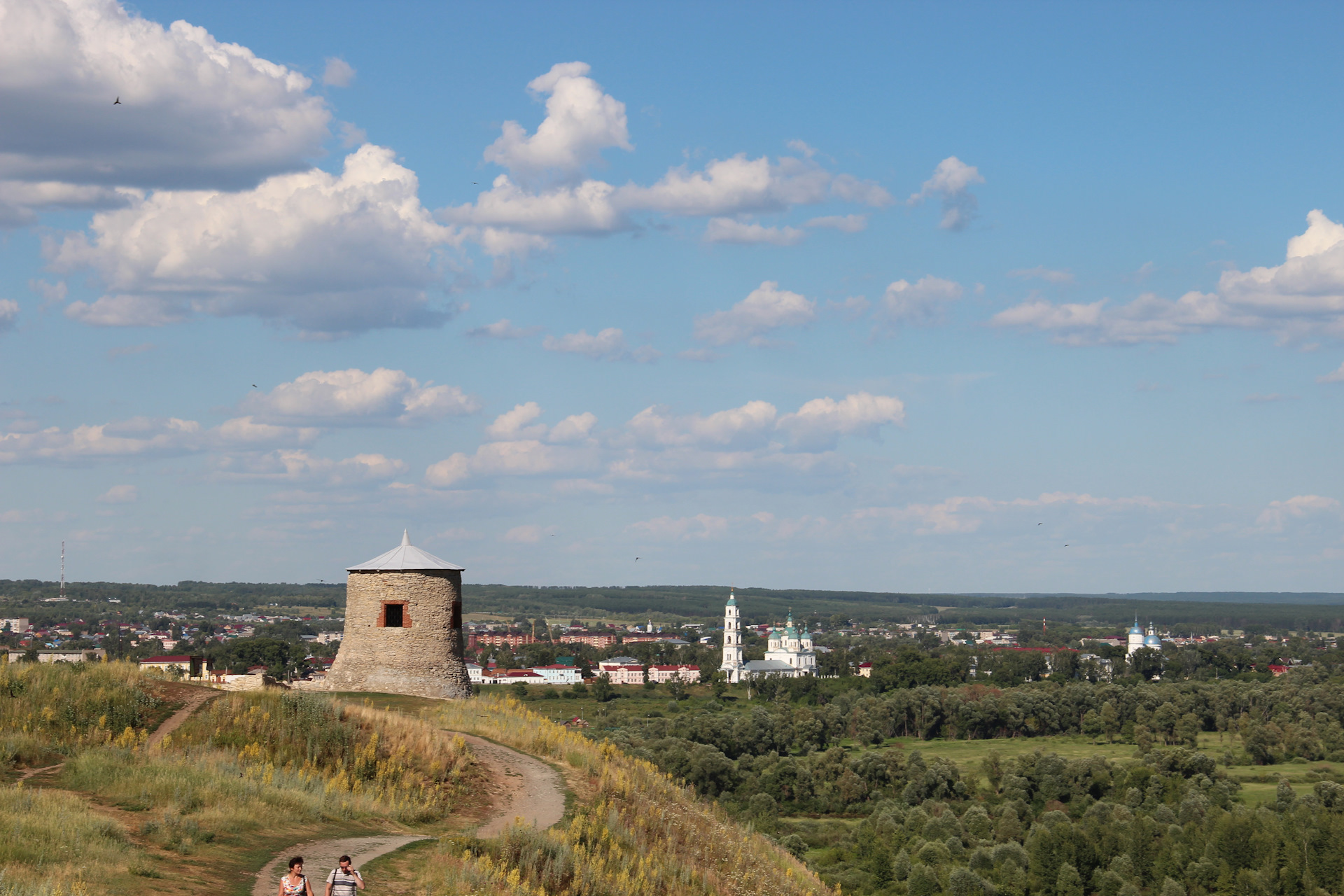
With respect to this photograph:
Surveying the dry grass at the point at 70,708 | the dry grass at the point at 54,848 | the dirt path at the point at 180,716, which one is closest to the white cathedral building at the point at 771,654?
the dirt path at the point at 180,716

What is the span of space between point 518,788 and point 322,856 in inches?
257

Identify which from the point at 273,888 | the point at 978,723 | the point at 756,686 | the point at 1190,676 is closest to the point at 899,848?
the point at 273,888

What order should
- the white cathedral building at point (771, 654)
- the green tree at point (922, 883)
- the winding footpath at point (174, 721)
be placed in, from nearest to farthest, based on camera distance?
the winding footpath at point (174, 721) → the green tree at point (922, 883) → the white cathedral building at point (771, 654)

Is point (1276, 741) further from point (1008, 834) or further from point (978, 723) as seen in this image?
point (1008, 834)

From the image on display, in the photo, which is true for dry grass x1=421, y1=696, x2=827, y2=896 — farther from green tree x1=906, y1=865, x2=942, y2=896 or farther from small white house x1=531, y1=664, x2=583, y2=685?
small white house x1=531, y1=664, x2=583, y2=685

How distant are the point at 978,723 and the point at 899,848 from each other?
53.3 m

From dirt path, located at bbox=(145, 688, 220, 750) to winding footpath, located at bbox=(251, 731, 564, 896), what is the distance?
4.46 metres

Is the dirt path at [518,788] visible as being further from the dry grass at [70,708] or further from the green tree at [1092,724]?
the green tree at [1092,724]

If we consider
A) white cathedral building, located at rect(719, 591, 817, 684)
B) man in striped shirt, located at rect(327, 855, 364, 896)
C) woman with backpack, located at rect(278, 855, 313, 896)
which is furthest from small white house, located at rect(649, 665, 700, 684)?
woman with backpack, located at rect(278, 855, 313, 896)

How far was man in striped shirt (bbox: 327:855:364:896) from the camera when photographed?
1228cm

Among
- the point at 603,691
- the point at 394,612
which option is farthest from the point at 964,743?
the point at 394,612

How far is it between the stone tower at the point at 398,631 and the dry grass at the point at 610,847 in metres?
1.27

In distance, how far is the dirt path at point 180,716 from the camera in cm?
1941

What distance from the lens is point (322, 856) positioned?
14867 mm
